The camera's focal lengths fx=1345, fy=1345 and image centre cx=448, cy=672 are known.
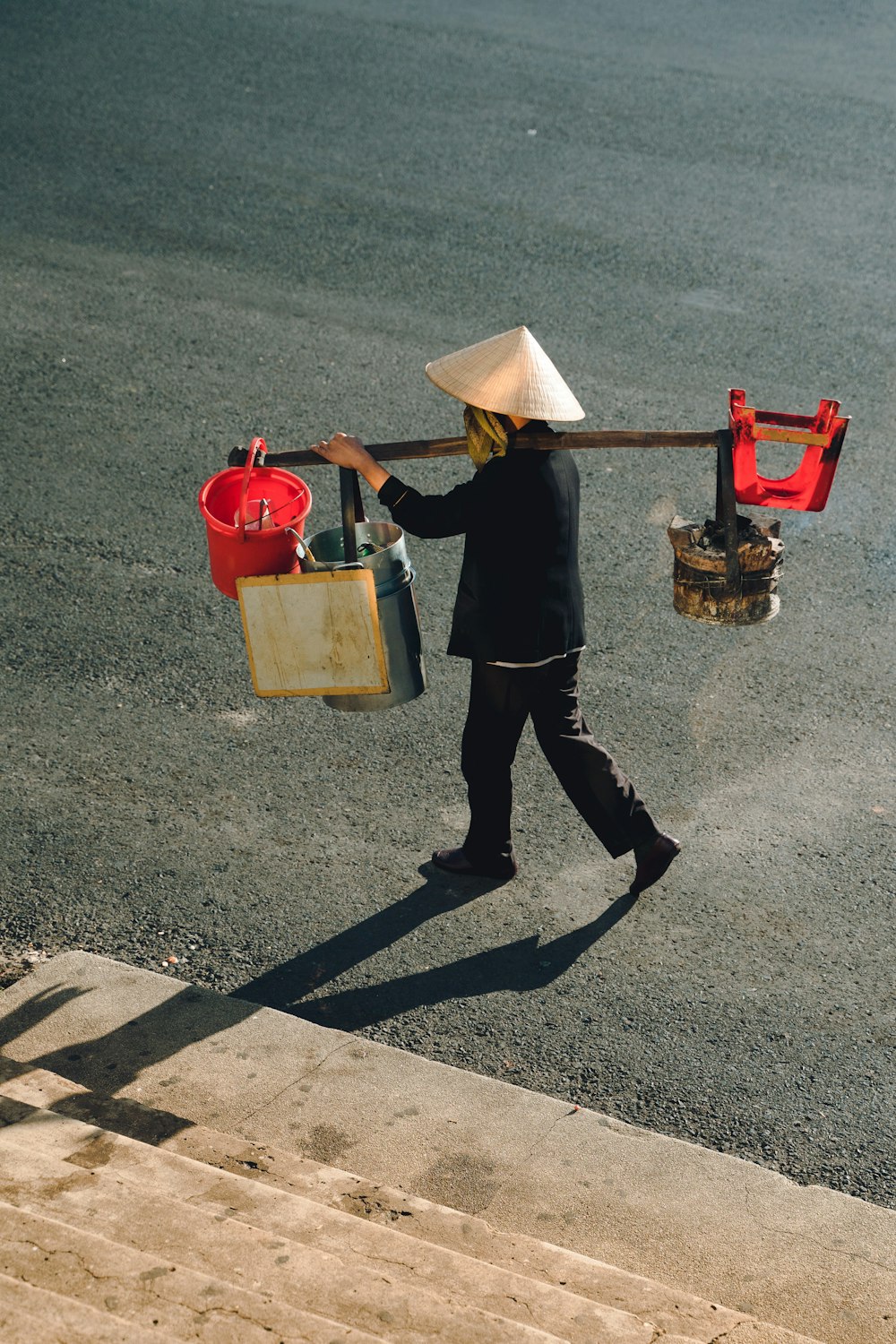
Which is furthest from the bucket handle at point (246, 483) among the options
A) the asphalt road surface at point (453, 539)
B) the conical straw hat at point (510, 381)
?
the asphalt road surface at point (453, 539)

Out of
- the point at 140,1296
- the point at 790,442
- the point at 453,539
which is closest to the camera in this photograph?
the point at 140,1296

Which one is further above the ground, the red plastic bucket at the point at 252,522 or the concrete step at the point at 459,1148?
the red plastic bucket at the point at 252,522

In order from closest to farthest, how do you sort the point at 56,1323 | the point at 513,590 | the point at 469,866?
1. the point at 56,1323
2. the point at 513,590
3. the point at 469,866

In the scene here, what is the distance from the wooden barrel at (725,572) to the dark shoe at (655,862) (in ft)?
2.77

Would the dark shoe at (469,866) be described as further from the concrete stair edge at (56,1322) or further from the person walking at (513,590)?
the concrete stair edge at (56,1322)

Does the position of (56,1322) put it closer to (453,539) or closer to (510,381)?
(510,381)

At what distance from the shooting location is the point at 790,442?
4031mm

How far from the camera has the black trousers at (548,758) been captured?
4652 millimetres

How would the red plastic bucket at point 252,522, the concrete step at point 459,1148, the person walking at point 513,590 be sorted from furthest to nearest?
1. the red plastic bucket at point 252,522
2. the person walking at point 513,590
3. the concrete step at point 459,1148

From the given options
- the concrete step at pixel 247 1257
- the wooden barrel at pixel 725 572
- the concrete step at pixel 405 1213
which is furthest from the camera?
the wooden barrel at pixel 725 572

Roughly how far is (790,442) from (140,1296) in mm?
2873

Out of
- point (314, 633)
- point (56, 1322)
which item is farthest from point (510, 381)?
point (56, 1322)

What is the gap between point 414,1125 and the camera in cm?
392

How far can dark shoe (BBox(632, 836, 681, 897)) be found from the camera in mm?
4766
